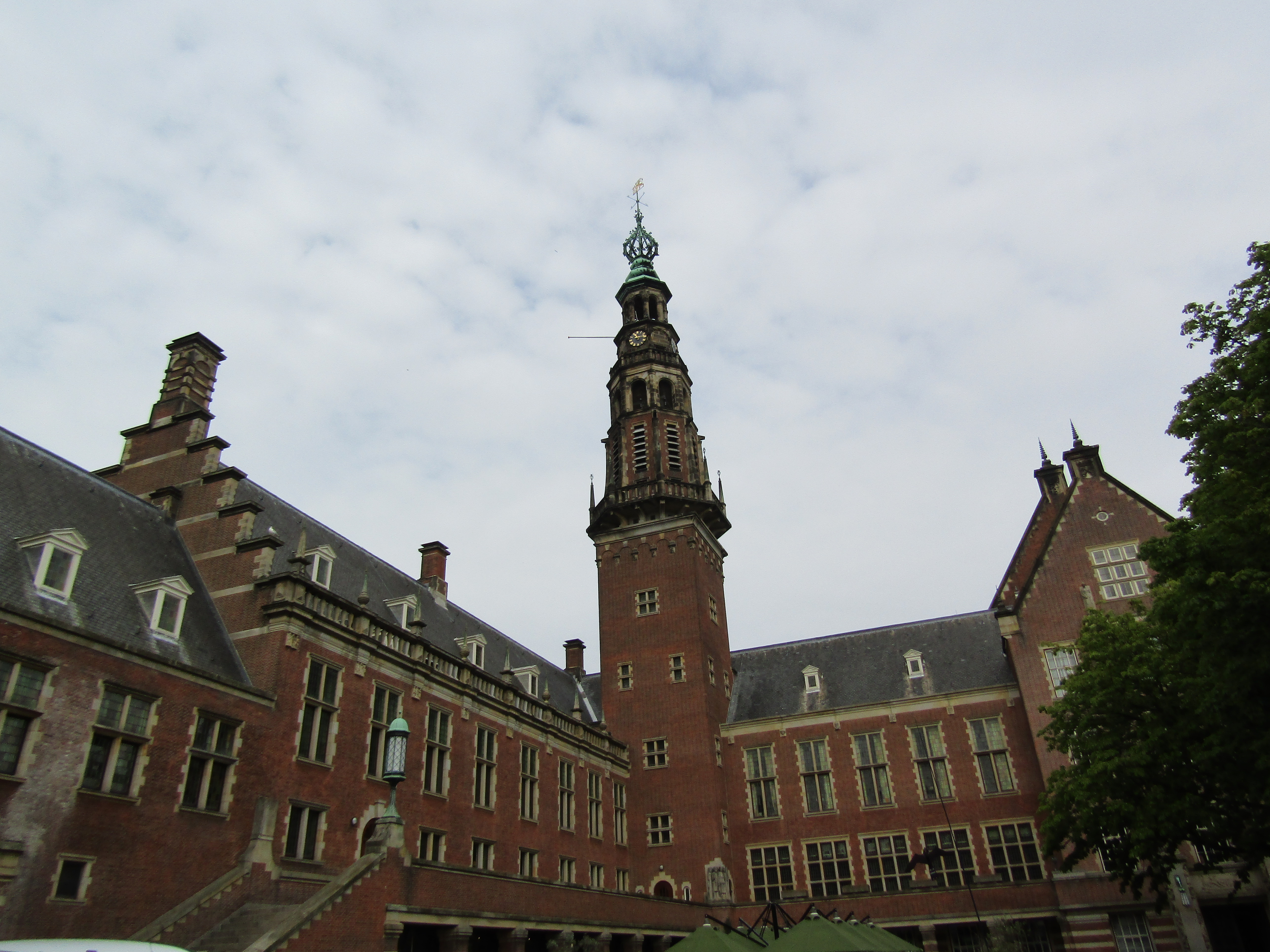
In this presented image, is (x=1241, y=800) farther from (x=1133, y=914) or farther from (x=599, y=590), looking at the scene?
(x=599, y=590)

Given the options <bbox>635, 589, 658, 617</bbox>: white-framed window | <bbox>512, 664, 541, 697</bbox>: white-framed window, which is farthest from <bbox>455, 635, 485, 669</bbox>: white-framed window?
<bbox>635, 589, 658, 617</bbox>: white-framed window

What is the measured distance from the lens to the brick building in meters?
19.8

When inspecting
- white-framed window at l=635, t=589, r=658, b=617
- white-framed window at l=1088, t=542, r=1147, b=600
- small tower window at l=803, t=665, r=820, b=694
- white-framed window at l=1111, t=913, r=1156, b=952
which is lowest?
white-framed window at l=1111, t=913, r=1156, b=952

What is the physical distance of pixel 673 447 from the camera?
50656 millimetres

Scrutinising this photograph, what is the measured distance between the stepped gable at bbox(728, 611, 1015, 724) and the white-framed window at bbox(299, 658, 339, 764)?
25.2m

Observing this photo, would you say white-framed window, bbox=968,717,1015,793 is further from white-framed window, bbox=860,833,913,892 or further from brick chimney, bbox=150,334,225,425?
brick chimney, bbox=150,334,225,425

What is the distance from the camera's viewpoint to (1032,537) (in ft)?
140

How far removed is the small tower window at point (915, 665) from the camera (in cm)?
4428

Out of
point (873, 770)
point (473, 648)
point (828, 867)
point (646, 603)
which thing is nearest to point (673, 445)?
point (646, 603)

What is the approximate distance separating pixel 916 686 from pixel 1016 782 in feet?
20.3

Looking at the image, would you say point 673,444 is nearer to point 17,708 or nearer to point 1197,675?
point 1197,675

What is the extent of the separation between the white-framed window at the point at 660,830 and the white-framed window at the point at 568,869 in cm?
601

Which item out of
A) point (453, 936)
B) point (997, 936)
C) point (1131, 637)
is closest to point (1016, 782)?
point (997, 936)

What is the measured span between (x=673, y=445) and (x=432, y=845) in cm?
2708
